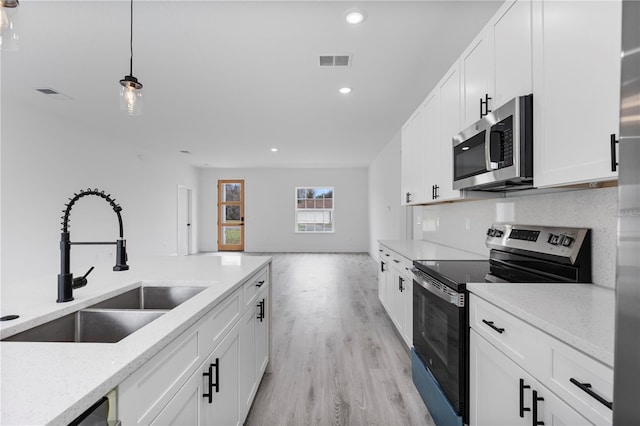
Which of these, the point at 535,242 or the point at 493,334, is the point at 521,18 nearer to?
the point at 535,242

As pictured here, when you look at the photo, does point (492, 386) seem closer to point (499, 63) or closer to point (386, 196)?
point (499, 63)

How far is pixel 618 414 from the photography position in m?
0.50

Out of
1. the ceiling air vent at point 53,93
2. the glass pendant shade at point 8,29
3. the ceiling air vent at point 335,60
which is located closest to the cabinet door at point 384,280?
the ceiling air vent at point 335,60

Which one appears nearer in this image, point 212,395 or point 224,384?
point 212,395

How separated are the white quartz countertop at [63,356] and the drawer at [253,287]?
0.24 metres

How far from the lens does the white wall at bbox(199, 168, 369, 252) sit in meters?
10.1

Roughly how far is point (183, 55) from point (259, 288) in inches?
88.5

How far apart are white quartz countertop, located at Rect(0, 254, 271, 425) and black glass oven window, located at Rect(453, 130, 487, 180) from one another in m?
1.58

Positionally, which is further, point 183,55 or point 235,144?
point 235,144

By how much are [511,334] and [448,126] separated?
68.6 inches

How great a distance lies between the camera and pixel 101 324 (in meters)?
1.28

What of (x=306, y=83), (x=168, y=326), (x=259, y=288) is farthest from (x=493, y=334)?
(x=306, y=83)

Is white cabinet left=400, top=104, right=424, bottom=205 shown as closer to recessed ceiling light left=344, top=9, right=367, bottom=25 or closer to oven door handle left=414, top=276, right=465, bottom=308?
recessed ceiling light left=344, top=9, right=367, bottom=25

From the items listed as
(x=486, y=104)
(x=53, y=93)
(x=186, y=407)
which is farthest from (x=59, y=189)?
(x=486, y=104)
